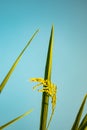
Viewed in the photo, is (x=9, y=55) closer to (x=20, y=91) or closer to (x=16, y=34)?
(x=16, y=34)

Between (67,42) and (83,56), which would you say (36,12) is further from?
(83,56)

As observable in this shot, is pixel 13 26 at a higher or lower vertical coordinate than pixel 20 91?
higher

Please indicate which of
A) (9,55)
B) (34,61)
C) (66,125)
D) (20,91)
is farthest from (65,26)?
(66,125)

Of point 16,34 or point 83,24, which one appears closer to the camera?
point 16,34

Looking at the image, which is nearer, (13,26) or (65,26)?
(13,26)

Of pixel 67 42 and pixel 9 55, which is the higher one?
pixel 67 42

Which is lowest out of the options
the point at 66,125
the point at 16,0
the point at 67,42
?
the point at 66,125

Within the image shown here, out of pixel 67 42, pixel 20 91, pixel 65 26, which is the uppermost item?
pixel 65 26

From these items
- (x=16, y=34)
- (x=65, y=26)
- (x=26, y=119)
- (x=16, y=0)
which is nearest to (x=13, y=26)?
(x=16, y=34)

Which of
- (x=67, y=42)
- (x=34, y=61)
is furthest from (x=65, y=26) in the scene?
(x=34, y=61)
